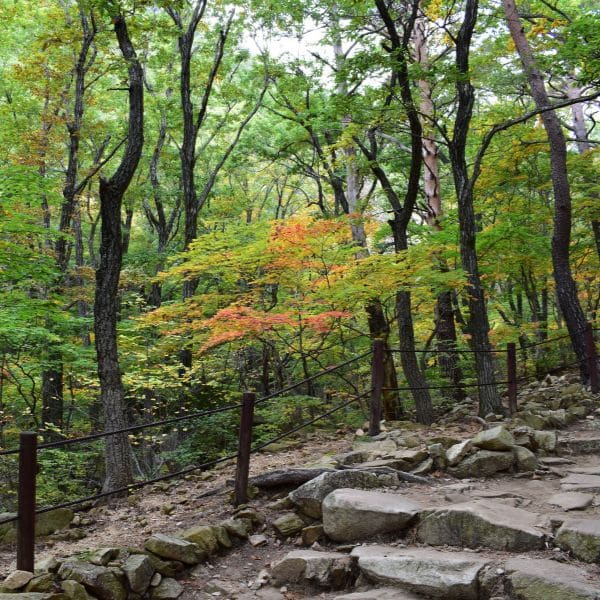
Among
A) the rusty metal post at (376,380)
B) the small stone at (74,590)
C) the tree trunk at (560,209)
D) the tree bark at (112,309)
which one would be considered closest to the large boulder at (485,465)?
the rusty metal post at (376,380)

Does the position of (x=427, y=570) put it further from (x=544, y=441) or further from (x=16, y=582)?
(x=544, y=441)

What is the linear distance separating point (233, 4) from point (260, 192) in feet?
33.7

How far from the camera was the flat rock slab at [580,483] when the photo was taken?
4.22 m

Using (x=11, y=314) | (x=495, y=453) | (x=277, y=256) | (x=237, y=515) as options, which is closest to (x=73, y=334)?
(x=11, y=314)

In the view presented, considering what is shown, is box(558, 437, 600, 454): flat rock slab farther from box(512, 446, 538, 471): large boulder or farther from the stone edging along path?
box(512, 446, 538, 471): large boulder

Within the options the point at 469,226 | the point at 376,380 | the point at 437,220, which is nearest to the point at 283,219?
the point at 437,220

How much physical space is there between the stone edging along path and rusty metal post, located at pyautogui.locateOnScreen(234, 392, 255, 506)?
215 millimetres

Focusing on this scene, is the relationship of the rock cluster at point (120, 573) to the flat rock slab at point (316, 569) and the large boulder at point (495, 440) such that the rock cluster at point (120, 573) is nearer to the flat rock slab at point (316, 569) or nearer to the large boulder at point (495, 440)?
the flat rock slab at point (316, 569)

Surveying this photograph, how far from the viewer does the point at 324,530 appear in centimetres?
397

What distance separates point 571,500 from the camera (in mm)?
3953

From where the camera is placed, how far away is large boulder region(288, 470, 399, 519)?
14.1 ft

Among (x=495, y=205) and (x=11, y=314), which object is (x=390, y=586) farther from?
(x=495, y=205)

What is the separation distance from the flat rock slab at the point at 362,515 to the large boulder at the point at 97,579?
1511 millimetres

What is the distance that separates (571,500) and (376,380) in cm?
280
